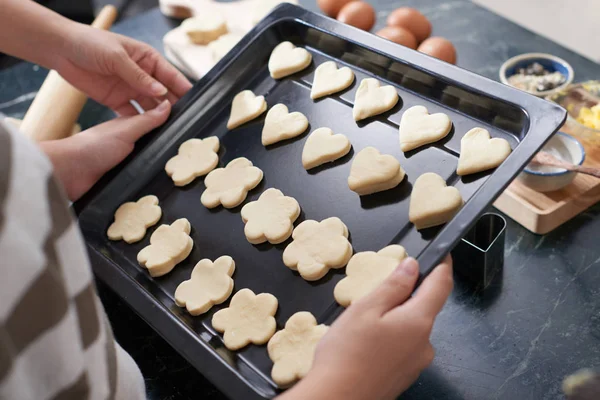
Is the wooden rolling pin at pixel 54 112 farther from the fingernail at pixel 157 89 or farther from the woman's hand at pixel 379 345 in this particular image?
the woman's hand at pixel 379 345

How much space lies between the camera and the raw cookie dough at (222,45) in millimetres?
1514

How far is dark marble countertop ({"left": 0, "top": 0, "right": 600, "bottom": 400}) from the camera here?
2.89ft

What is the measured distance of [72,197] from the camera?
1132mm

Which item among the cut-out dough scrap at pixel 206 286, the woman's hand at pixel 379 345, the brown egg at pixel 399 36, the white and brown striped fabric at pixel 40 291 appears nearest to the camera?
the white and brown striped fabric at pixel 40 291

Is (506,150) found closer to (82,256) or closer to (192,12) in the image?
(82,256)

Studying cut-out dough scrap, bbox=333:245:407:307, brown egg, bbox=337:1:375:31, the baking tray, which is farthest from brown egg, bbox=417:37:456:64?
cut-out dough scrap, bbox=333:245:407:307

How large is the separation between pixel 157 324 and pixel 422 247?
41 cm

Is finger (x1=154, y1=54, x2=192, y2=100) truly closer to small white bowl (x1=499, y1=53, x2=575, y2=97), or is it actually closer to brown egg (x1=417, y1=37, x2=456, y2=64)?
brown egg (x1=417, y1=37, x2=456, y2=64)

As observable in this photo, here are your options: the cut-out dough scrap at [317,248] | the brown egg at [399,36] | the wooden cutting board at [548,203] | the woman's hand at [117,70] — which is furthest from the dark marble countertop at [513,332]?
the brown egg at [399,36]

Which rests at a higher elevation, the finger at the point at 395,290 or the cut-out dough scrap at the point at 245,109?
the finger at the point at 395,290

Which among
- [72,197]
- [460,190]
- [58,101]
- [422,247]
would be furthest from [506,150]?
[58,101]

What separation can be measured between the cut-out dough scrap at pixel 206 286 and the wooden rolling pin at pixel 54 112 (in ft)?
1.90

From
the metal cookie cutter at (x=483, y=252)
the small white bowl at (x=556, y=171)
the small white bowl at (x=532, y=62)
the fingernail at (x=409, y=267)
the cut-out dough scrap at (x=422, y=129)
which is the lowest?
the metal cookie cutter at (x=483, y=252)

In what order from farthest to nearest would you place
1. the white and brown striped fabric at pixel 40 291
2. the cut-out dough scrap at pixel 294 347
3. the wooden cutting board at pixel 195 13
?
the wooden cutting board at pixel 195 13, the cut-out dough scrap at pixel 294 347, the white and brown striped fabric at pixel 40 291
